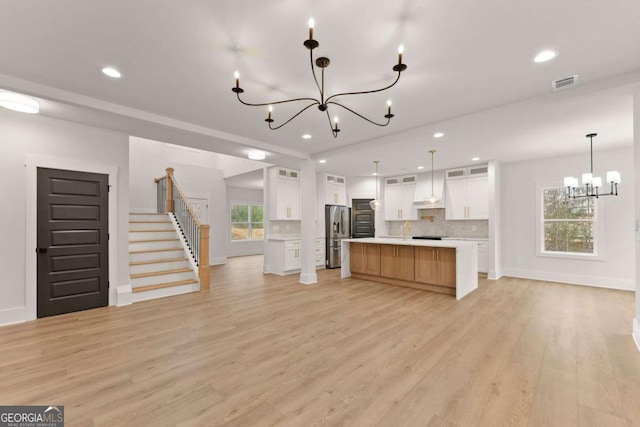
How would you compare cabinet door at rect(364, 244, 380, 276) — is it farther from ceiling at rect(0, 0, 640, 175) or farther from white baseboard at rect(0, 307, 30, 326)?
white baseboard at rect(0, 307, 30, 326)

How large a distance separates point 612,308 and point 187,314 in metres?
6.36

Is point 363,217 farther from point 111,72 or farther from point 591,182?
point 111,72

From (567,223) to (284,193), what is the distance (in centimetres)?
659

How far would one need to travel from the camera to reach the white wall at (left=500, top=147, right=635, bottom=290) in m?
5.41

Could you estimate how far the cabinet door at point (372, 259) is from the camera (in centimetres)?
618

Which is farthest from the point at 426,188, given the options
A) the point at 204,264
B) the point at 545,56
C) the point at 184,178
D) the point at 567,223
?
the point at 184,178

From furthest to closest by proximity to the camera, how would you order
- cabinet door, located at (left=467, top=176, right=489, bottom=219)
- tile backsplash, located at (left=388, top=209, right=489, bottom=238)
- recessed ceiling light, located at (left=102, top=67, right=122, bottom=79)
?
tile backsplash, located at (left=388, top=209, right=489, bottom=238) < cabinet door, located at (left=467, top=176, right=489, bottom=219) < recessed ceiling light, located at (left=102, top=67, right=122, bottom=79)

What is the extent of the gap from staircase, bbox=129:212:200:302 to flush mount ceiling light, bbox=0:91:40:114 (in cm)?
284

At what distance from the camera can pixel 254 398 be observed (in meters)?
2.12

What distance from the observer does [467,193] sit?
23.5 feet

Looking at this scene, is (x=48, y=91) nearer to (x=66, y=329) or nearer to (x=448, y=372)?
(x=66, y=329)

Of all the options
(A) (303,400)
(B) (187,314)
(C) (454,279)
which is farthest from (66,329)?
(C) (454,279)

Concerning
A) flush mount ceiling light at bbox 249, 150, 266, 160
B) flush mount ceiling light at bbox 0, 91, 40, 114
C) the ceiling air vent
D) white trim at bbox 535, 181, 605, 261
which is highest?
the ceiling air vent

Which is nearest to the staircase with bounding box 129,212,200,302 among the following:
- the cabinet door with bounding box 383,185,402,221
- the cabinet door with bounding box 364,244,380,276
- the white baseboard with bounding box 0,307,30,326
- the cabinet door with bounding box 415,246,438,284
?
the white baseboard with bounding box 0,307,30,326
